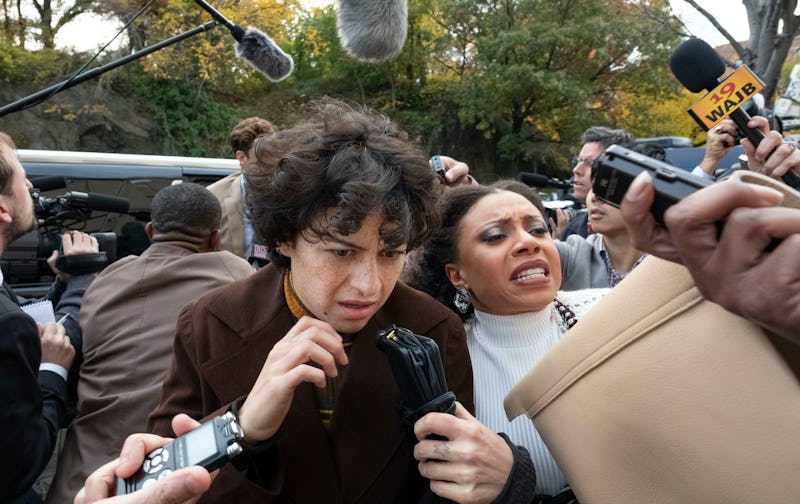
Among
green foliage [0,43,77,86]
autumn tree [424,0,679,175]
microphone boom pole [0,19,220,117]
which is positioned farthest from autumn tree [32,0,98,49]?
microphone boom pole [0,19,220,117]

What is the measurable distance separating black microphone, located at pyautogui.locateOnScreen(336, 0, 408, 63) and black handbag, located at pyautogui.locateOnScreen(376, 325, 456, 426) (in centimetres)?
125

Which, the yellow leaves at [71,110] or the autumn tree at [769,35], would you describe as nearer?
the autumn tree at [769,35]

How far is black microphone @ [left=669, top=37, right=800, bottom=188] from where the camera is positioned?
2332 mm

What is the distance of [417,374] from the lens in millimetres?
1145

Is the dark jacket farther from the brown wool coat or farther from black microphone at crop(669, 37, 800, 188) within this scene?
black microphone at crop(669, 37, 800, 188)

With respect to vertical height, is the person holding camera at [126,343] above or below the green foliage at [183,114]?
above

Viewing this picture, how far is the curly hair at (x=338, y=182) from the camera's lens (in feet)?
4.37

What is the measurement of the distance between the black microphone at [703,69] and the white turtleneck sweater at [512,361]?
1.08m

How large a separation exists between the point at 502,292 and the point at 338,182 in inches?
26.6

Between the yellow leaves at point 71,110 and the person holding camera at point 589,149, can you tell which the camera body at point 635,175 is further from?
the yellow leaves at point 71,110

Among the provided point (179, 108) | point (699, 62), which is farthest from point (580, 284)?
point (179, 108)

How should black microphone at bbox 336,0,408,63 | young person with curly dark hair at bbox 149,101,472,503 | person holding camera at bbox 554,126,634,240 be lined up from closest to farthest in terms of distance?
1. young person with curly dark hair at bbox 149,101,472,503
2. black microphone at bbox 336,0,408,63
3. person holding camera at bbox 554,126,634,240

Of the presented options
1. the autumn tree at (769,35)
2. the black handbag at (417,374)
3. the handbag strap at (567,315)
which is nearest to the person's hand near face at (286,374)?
the black handbag at (417,374)

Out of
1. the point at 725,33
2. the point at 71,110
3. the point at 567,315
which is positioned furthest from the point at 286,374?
the point at 71,110
